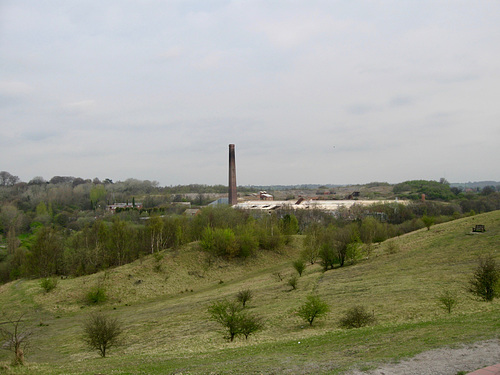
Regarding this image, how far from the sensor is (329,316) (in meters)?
19.6

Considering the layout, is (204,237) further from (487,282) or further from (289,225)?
(487,282)

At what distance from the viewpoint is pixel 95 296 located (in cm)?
3575

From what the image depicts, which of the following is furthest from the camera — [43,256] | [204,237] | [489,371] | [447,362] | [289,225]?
[289,225]

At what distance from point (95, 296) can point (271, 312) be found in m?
22.3

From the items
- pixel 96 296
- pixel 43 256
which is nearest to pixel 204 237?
pixel 96 296

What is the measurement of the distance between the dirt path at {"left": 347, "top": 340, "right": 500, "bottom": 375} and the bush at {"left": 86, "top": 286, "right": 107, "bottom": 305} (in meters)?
34.2

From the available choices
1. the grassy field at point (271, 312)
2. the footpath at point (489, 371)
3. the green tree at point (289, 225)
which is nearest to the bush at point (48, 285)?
the grassy field at point (271, 312)

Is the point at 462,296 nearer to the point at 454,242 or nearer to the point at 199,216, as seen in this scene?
the point at 454,242

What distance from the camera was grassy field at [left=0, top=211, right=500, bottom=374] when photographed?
10766mm

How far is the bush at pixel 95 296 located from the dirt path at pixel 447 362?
34.2 metres

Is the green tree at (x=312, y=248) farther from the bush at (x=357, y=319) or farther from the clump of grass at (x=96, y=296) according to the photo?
→ the bush at (x=357, y=319)

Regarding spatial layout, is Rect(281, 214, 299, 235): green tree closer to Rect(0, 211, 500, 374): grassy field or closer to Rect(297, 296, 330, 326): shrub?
Rect(0, 211, 500, 374): grassy field

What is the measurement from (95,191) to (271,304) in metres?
118

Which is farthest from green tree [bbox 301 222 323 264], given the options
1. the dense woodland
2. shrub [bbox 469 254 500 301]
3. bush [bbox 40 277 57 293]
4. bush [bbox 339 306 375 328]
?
bush [bbox 40 277 57 293]
